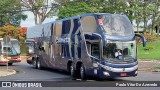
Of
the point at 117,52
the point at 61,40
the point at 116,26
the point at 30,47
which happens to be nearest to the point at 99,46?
the point at 117,52

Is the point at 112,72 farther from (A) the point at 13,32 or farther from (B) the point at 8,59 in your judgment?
(A) the point at 13,32

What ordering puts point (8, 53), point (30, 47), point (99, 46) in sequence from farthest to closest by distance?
point (8, 53) → point (30, 47) → point (99, 46)

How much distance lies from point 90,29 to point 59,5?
49.8 metres

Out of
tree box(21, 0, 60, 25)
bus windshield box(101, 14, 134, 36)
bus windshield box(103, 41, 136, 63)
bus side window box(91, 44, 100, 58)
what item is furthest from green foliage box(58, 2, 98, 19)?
bus windshield box(103, 41, 136, 63)

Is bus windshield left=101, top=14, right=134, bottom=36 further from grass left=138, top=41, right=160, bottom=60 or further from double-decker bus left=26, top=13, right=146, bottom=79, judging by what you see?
grass left=138, top=41, right=160, bottom=60

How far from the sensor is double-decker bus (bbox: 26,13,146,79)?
69.8 feet

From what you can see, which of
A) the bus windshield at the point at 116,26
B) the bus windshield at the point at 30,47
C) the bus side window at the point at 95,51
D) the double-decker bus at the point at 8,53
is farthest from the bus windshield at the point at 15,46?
the bus windshield at the point at 116,26

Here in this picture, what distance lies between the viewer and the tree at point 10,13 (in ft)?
238

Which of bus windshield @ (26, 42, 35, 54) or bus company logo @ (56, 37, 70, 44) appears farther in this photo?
bus windshield @ (26, 42, 35, 54)

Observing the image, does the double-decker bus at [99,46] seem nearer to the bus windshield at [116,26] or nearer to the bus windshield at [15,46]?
the bus windshield at [116,26]

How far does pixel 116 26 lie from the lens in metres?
21.9

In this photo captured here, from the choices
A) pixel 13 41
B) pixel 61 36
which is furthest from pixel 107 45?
pixel 13 41

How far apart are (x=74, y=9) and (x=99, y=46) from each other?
46.4 metres

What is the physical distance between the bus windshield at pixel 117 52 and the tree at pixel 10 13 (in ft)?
170
